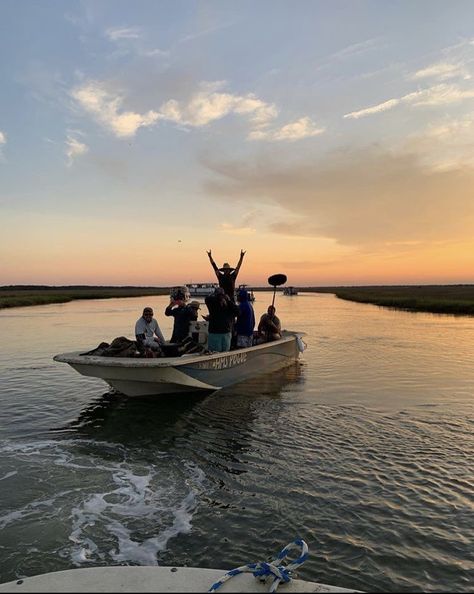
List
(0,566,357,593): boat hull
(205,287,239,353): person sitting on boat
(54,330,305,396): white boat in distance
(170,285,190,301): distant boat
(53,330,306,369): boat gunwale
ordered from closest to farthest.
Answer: (0,566,357,593): boat hull
(53,330,306,369): boat gunwale
(54,330,305,396): white boat in distance
(205,287,239,353): person sitting on boat
(170,285,190,301): distant boat

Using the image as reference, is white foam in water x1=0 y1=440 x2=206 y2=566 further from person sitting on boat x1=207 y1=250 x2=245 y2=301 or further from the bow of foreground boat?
person sitting on boat x1=207 y1=250 x2=245 y2=301

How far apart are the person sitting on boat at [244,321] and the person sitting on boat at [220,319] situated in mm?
954

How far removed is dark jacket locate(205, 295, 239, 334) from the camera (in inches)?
447

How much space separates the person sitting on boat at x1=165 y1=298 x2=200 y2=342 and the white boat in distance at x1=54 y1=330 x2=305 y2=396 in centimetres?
154

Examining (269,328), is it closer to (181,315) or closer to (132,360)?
(181,315)

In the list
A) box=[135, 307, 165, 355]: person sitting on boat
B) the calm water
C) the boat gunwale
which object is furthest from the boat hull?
box=[135, 307, 165, 355]: person sitting on boat

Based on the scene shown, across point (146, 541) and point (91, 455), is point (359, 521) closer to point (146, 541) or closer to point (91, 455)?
point (146, 541)

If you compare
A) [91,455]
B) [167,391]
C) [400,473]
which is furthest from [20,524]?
[167,391]

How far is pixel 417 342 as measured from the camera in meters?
22.2

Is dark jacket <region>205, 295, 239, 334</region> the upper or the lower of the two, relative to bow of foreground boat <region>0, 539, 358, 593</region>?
upper

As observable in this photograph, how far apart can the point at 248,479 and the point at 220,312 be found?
5386 millimetres

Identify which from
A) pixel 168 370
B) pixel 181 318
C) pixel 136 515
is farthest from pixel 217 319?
pixel 136 515

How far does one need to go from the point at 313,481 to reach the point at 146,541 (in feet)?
8.05

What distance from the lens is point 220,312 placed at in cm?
1151
